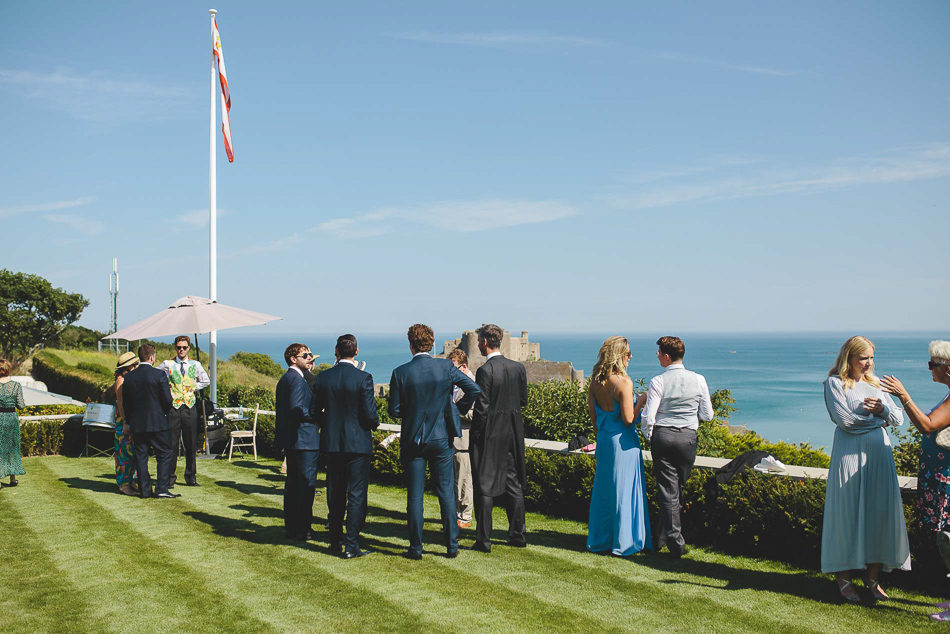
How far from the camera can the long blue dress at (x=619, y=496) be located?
639 centimetres

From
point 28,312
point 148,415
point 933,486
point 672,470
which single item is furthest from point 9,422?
point 28,312

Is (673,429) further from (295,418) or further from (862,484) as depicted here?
(295,418)

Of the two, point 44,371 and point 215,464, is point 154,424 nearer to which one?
point 215,464

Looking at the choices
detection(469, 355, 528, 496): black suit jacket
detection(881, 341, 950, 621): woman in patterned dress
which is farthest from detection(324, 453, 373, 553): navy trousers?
detection(881, 341, 950, 621): woman in patterned dress

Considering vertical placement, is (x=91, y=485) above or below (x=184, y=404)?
below

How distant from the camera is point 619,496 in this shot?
6.43 meters

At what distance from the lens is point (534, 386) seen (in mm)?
11141

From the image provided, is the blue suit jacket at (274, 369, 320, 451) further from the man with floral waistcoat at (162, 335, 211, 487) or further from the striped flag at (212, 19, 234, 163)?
the striped flag at (212, 19, 234, 163)

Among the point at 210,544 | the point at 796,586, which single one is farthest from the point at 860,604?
the point at 210,544

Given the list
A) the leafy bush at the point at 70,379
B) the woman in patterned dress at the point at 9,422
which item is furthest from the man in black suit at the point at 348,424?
the leafy bush at the point at 70,379

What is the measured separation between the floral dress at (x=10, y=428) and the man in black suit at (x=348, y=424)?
5.53m

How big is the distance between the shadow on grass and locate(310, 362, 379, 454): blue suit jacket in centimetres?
495

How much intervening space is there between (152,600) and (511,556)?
3011 millimetres

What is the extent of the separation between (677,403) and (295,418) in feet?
12.1
